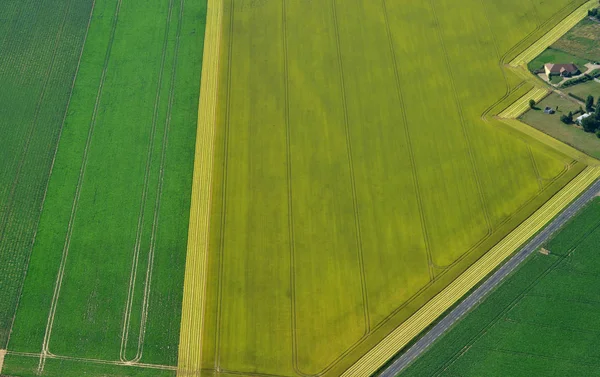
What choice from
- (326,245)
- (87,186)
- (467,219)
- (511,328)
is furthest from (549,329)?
(87,186)

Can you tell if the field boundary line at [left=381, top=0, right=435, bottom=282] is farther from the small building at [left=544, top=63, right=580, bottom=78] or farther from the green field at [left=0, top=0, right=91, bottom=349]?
the green field at [left=0, top=0, right=91, bottom=349]

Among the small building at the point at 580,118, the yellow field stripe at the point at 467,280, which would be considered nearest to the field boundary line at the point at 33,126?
the yellow field stripe at the point at 467,280

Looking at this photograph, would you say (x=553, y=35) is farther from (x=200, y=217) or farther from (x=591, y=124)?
(x=200, y=217)

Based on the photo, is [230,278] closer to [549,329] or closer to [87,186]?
[87,186]

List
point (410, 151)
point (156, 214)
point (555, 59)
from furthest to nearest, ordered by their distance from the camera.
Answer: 1. point (555, 59)
2. point (410, 151)
3. point (156, 214)

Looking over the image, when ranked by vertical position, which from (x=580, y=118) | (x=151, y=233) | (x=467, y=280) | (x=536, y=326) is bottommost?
(x=536, y=326)

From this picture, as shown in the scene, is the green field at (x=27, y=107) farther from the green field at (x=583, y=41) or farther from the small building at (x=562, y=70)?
the green field at (x=583, y=41)

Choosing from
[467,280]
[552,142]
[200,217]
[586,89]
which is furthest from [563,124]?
[200,217]

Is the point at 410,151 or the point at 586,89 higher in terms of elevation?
the point at 586,89
